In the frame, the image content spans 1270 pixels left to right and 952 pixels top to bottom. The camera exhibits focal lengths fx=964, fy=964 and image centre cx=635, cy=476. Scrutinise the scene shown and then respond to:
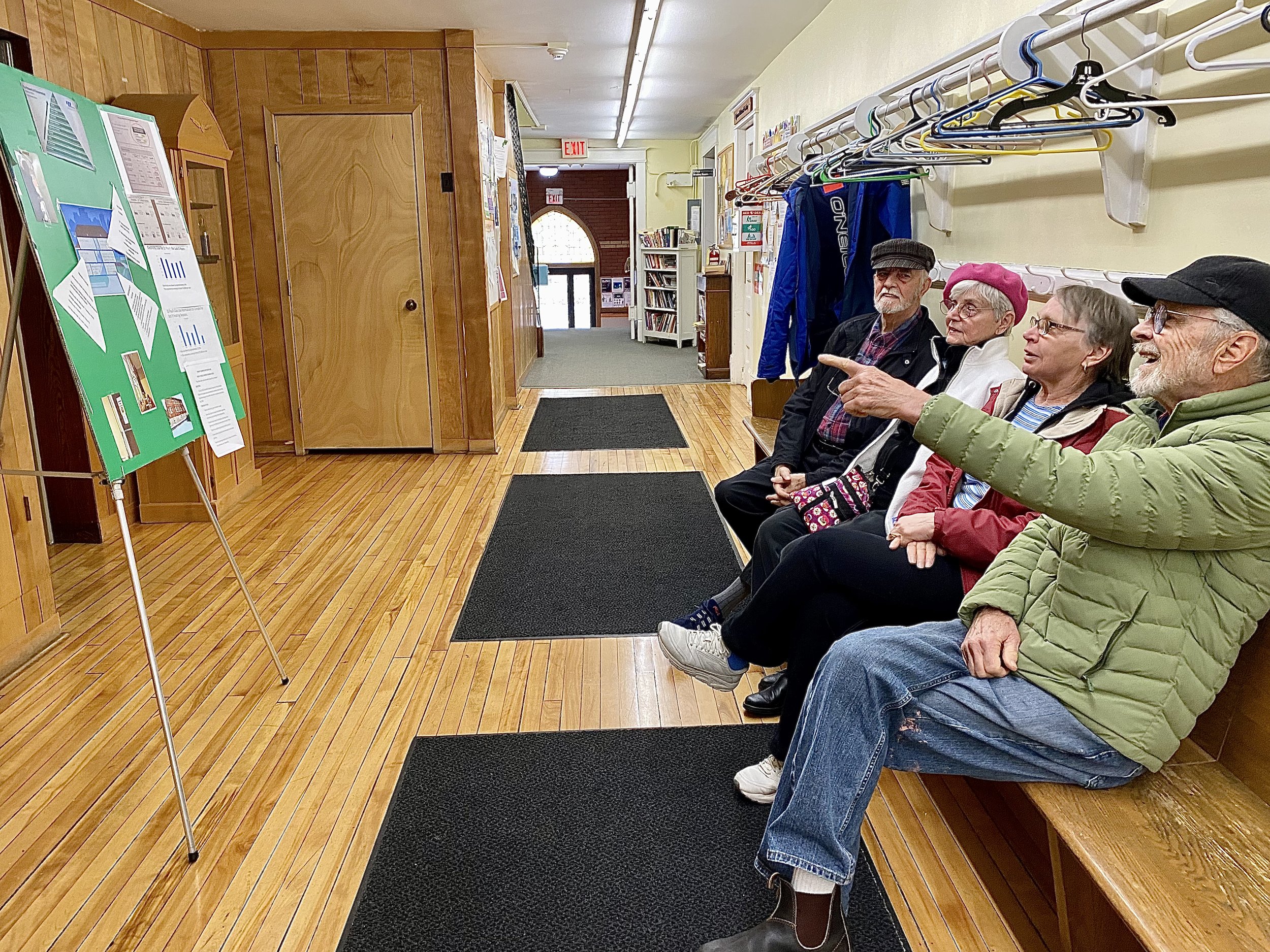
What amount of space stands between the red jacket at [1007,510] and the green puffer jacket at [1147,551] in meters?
0.32

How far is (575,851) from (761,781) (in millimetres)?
469

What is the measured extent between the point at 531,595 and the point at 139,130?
1.98 m

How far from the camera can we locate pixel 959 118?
2441mm

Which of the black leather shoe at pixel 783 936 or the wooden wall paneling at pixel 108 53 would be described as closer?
the black leather shoe at pixel 783 936

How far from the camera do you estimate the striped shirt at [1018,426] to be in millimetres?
2068

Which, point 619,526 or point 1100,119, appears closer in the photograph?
point 1100,119

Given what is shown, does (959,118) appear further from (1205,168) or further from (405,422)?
(405,422)

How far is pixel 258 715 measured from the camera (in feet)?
8.95

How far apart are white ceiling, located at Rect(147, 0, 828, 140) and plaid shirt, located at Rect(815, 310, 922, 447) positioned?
9.56 ft

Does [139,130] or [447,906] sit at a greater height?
[139,130]

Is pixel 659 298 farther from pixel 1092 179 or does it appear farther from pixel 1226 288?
pixel 1226 288

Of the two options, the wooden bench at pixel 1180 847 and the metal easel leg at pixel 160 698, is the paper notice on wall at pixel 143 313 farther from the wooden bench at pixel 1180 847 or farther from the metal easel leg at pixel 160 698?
the wooden bench at pixel 1180 847

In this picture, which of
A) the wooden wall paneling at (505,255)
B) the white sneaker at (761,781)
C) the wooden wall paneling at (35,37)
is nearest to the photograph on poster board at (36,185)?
the white sneaker at (761,781)

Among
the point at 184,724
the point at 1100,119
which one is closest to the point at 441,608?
the point at 184,724
